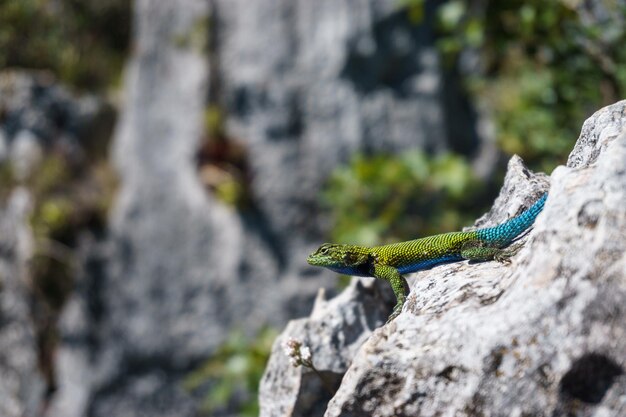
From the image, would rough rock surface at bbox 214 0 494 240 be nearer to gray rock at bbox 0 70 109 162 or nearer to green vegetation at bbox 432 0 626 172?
green vegetation at bbox 432 0 626 172

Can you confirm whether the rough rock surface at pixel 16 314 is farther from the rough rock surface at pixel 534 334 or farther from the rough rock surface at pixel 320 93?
the rough rock surface at pixel 534 334

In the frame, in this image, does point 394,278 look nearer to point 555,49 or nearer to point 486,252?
point 486,252

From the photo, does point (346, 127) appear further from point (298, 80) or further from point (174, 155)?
point (174, 155)

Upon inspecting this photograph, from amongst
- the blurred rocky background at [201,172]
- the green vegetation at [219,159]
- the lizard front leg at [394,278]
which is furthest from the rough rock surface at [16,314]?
the lizard front leg at [394,278]

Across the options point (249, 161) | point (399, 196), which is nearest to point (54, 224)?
point (249, 161)

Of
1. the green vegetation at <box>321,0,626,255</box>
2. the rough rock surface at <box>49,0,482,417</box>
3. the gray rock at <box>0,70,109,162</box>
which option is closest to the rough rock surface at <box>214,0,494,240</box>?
the rough rock surface at <box>49,0,482,417</box>
